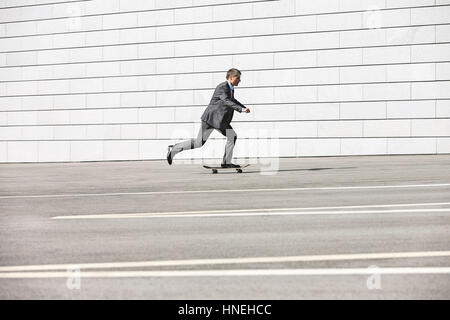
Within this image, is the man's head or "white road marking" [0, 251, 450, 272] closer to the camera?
"white road marking" [0, 251, 450, 272]

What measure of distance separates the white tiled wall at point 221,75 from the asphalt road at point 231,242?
351 inches

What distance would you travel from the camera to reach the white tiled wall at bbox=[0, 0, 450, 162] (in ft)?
61.9

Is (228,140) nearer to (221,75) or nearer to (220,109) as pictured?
(220,109)

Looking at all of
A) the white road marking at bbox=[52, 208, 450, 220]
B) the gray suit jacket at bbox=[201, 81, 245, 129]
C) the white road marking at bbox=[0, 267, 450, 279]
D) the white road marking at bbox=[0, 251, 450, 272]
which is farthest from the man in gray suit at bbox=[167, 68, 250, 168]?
the white road marking at bbox=[0, 267, 450, 279]

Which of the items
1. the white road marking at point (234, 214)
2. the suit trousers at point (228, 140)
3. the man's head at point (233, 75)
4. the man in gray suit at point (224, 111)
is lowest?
the white road marking at point (234, 214)

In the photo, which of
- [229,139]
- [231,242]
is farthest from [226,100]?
[231,242]

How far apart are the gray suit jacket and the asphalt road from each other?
367cm

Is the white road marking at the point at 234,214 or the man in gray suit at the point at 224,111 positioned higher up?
the man in gray suit at the point at 224,111

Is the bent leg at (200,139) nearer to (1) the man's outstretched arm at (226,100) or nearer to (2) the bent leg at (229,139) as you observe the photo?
(2) the bent leg at (229,139)

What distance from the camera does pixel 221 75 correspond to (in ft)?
68.4

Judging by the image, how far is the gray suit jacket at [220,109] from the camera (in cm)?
1380

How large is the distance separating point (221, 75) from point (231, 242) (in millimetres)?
15803

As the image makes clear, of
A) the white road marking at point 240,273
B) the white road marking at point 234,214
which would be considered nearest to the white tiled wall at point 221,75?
the white road marking at point 234,214

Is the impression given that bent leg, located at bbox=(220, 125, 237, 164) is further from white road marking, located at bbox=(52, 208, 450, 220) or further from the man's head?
white road marking, located at bbox=(52, 208, 450, 220)
